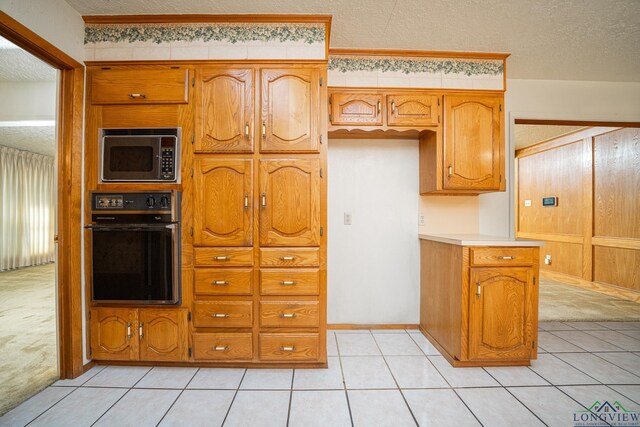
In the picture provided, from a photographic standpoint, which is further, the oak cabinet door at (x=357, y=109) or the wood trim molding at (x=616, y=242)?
the wood trim molding at (x=616, y=242)

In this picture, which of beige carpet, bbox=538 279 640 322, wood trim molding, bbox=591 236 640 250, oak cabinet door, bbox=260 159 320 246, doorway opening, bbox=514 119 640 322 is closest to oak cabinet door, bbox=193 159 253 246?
oak cabinet door, bbox=260 159 320 246

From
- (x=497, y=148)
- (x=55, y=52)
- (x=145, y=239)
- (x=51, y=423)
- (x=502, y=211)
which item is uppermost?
(x=55, y=52)

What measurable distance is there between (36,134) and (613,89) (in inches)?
304

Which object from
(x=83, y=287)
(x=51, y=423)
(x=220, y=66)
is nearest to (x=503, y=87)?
(x=220, y=66)

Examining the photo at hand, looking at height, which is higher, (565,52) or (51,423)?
(565,52)

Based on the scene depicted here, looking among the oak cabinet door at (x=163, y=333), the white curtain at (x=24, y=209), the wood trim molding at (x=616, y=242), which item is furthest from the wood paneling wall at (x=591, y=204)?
the white curtain at (x=24, y=209)

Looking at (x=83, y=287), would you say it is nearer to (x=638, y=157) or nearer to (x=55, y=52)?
(x=55, y=52)

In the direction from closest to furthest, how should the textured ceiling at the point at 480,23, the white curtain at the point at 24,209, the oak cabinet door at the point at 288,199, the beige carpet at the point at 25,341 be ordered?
the beige carpet at the point at 25,341 < the textured ceiling at the point at 480,23 < the oak cabinet door at the point at 288,199 < the white curtain at the point at 24,209

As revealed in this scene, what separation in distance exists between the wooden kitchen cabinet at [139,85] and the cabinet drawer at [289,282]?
52.1 inches

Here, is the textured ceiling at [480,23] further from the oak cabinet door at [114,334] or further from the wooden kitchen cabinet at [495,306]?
the oak cabinet door at [114,334]

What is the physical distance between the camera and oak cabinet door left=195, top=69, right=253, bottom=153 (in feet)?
6.70

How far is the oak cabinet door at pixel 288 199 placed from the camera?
2037mm

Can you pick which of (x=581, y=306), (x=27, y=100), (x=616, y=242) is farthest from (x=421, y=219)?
(x=27, y=100)

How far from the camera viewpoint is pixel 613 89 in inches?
115
